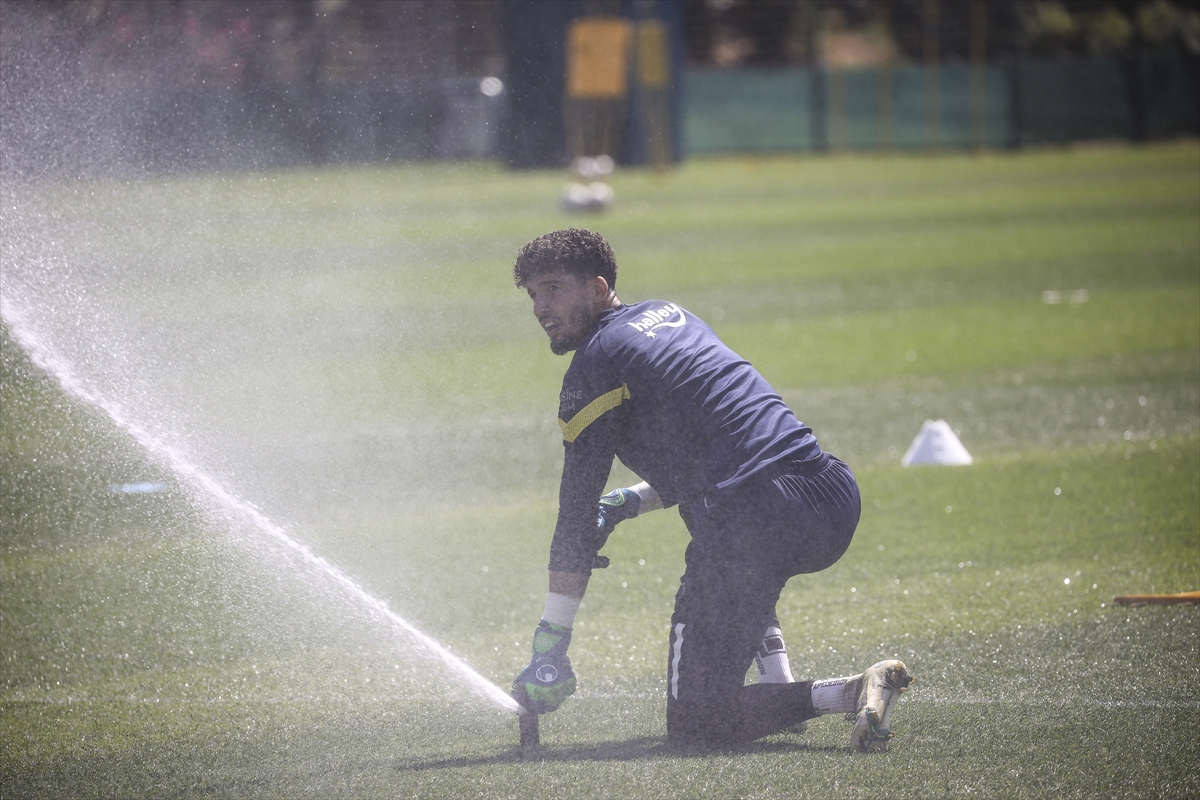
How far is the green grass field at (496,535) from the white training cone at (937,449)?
14cm

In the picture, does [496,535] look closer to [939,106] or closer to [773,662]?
[773,662]

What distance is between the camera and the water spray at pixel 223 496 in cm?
541

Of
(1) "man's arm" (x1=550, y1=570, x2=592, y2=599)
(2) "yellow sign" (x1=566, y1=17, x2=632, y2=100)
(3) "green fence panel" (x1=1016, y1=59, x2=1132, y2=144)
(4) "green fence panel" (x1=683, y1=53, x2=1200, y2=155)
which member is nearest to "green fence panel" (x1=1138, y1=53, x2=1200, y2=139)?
(4) "green fence panel" (x1=683, y1=53, x2=1200, y2=155)

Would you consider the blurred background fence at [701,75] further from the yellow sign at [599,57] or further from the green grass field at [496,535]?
the green grass field at [496,535]

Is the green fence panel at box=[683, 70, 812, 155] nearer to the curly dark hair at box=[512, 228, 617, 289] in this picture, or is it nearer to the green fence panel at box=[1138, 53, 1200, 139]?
the green fence panel at box=[1138, 53, 1200, 139]

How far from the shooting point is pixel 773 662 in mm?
4500

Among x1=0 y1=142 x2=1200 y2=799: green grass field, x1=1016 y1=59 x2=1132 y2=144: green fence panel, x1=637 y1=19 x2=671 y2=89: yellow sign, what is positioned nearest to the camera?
x1=0 y1=142 x2=1200 y2=799: green grass field

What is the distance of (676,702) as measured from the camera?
14.0 feet

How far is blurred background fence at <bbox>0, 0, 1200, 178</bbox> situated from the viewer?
93.2 feet

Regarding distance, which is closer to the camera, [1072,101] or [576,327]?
[576,327]

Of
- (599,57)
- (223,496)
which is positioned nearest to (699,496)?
(223,496)

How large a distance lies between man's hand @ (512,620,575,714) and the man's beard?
929mm

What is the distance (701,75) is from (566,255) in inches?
1338

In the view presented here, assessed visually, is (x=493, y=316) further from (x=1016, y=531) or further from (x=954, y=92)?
(x=954, y=92)
